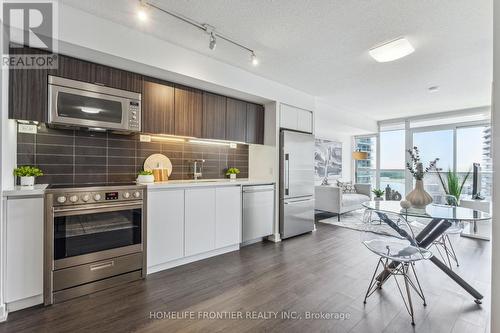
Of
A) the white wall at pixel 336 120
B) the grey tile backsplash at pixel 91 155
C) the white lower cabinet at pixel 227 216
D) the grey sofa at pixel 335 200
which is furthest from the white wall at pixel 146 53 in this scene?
the grey sofa at pixel 335 200

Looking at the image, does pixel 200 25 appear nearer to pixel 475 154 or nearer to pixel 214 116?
pixel 214 116

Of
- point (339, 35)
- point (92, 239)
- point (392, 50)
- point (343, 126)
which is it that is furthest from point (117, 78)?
point (343, 126)

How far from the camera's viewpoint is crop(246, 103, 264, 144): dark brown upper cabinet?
3.81 metres

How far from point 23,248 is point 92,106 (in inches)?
55.1

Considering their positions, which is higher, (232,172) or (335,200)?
(232,172)

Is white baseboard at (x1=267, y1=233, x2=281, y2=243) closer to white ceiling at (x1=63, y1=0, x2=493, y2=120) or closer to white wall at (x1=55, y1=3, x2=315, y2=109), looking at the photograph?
white wall at (x1=55, y1=3, x2=315, y2=109)

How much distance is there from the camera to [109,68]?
99.3 inches

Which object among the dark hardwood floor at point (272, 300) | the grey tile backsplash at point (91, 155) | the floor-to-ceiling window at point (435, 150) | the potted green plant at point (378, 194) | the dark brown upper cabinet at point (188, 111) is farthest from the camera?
the potted green plant at point (378, 194)

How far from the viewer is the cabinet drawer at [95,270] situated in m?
2.11

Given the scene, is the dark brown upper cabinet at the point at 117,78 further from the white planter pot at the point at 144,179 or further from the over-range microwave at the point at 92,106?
the white planter pot at the point at 144,179

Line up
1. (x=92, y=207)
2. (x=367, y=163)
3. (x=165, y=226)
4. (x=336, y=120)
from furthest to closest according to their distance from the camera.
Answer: (x=367, y=163)
(x=336, y=120)
(x=165, y=226)
(x=92, y=207)

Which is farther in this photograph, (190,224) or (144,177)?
(190,224)

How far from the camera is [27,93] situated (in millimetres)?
2086

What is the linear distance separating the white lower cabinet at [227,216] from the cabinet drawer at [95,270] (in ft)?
3.38
